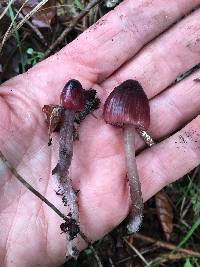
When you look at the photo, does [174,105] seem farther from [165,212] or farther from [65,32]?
[65,32]

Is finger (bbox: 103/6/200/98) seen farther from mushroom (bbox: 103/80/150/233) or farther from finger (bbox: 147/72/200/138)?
mushroom (bbox: 103/80/150/233)

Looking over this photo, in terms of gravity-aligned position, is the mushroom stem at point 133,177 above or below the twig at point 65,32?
below

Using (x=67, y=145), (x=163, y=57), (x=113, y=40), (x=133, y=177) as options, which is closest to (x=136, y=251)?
Answer: (x=133, y=177)

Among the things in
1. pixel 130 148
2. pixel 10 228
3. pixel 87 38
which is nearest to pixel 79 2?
pixel 87 38

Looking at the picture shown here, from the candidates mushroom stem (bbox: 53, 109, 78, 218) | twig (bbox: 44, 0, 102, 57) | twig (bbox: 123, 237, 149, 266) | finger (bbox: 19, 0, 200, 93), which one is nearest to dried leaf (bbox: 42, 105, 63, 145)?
mushroom stem (bbox: 53, 109, 78, 218)

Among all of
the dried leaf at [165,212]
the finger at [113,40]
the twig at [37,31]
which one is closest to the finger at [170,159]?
the dried leaf at [165,212]

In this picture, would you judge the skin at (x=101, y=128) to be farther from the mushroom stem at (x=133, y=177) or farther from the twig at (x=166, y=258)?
the twig at (x=166, y=258)
